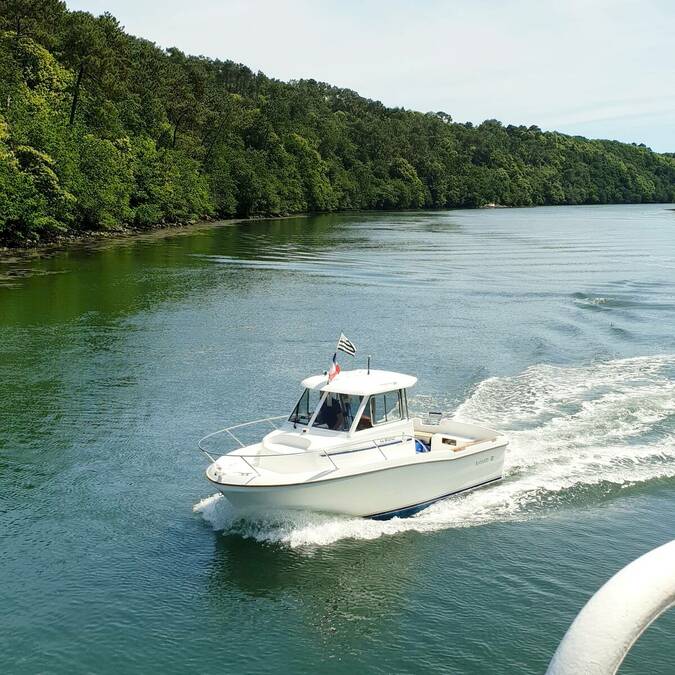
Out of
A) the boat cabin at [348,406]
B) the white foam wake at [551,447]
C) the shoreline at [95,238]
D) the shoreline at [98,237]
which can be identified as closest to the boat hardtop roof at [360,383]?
the boat cabin at [348,406]

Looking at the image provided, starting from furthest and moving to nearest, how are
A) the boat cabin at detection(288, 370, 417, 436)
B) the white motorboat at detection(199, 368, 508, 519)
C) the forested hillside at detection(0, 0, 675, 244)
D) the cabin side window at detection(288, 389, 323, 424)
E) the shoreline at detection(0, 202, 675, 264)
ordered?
the forested hillside at detection(0, 0, 675, 244) < the shoreline at detection(0, 202, 675, 264) < the cabin side window at detection(288, 389, 323, 424) < the boat cabin at detection(288, 370, 417, 436) < the white motorboat at detection(199, 368, 508, 519)

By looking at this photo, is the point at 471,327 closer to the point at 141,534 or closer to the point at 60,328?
the point at 60,328

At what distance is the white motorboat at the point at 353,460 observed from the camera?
17.8 meters

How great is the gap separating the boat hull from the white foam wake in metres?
0.26

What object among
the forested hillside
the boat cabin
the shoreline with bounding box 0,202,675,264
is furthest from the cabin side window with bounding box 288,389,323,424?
the forested hillside

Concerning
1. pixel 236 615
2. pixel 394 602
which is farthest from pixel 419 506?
pixel 236 615

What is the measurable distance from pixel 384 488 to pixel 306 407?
106 inches

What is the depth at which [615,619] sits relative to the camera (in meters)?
4.62

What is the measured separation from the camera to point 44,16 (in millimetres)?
92250

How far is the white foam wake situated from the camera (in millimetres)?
18406

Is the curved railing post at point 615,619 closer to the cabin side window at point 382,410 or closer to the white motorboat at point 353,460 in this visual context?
the white motorboat at point 353,460

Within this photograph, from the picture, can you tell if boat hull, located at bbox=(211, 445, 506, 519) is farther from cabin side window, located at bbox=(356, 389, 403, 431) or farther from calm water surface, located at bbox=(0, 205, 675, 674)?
cabin side window, located at bbox=(356, 389, 403, 431)

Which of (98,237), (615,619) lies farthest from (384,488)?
(98,237)

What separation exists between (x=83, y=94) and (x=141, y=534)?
265 ft
